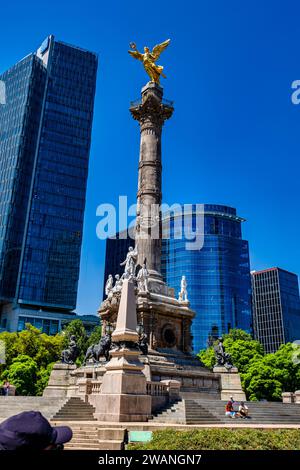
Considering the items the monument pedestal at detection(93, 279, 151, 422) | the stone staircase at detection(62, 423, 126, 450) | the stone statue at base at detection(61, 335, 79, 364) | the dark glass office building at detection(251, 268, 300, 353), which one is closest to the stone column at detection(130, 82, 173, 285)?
the stone statue at base at detection(61, 335, 79, 364)

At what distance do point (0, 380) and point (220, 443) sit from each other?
125ft

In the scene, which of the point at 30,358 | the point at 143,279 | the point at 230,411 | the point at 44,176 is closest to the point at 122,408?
the point at 230,411

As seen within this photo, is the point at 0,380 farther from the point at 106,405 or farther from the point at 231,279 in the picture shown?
the point at 231,279

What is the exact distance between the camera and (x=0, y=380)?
4131 cm

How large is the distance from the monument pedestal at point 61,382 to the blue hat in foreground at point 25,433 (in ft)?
76.6

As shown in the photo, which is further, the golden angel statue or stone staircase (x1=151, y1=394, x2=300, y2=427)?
the golden angel statue

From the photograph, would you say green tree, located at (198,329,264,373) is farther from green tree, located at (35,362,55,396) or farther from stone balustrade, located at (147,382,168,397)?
stone balustrade, located at (147,382,168,397)

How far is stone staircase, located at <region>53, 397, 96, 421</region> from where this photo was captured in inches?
669

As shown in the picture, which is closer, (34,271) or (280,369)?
(280,369)

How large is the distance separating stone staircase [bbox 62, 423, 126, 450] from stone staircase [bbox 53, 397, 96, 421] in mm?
3938

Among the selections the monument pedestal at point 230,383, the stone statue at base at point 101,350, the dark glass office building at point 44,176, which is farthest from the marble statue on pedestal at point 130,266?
the dark glass office building at point 44,176

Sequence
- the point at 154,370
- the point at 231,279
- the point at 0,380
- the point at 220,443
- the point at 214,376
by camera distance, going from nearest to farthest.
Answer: the point at 220,443 → the point at 154,370 → the point at 214,376 → the point at 0,380 → the point at 231,279
